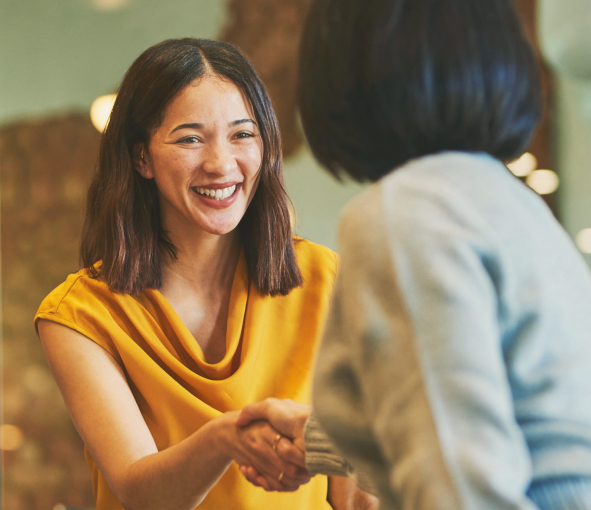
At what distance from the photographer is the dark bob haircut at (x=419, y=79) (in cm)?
56

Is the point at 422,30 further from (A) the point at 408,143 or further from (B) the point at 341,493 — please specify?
(B) the point at 341,493

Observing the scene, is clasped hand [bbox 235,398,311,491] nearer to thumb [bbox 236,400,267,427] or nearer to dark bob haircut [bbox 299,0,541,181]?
thumb [bbox 236,400,267,427]

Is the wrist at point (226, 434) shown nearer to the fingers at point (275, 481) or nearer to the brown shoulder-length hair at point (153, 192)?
the fingers at point (275, 481)

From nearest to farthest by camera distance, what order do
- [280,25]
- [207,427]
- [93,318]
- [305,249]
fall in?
[207,427], [93,318], [305,249], [280,25]

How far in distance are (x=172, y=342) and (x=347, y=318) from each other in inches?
29.7

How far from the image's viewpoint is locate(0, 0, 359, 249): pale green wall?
3.26 metres

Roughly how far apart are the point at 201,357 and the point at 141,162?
0.43 m

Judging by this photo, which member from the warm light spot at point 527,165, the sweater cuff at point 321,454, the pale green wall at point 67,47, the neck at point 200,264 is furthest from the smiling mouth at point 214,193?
the pale green wall at point 67,47

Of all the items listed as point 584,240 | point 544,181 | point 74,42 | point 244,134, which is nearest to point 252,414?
point 244,134

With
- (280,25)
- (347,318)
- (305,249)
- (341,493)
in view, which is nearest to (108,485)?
(341,493)

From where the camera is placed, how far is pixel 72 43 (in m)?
3.39

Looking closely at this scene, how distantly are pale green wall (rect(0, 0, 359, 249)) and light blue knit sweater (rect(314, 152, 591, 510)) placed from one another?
2.94 m

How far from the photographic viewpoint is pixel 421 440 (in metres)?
0.48

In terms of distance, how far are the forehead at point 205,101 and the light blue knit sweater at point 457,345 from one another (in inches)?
26.9
